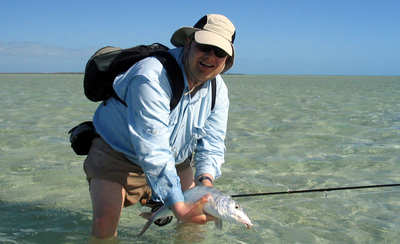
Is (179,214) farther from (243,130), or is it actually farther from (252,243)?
(243,130)

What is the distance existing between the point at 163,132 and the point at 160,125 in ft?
0.17

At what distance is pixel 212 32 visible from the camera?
9.15 ft

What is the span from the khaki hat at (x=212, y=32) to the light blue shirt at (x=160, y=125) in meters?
0.13

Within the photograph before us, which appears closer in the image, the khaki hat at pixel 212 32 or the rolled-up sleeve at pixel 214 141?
the khaki hat at pixel 212 32

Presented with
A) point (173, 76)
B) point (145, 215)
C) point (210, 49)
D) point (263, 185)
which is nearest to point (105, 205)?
point (145, 215)

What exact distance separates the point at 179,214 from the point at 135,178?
678 millimetres

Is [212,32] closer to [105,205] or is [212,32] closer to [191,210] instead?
[191,210]

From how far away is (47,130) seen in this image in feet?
27.0

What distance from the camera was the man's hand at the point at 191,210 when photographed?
262 centimetres

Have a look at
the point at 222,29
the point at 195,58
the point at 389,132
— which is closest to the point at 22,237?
the point at 195,58

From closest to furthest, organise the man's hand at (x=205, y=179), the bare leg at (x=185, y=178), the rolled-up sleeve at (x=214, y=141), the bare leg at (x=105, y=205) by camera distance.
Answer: the bare leg at (x=105, y=205), the man's hand at (x=205, y=179), the rolled-up sleeve at (x=214, y=141), the bare leg at (x=185, y=178)

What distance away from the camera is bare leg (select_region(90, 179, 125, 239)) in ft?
9.84

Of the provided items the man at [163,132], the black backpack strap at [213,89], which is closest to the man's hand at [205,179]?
the man at [163,132]

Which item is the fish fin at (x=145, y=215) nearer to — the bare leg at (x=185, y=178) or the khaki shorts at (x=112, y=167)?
the khaki shorts at (x=112, y=167)
